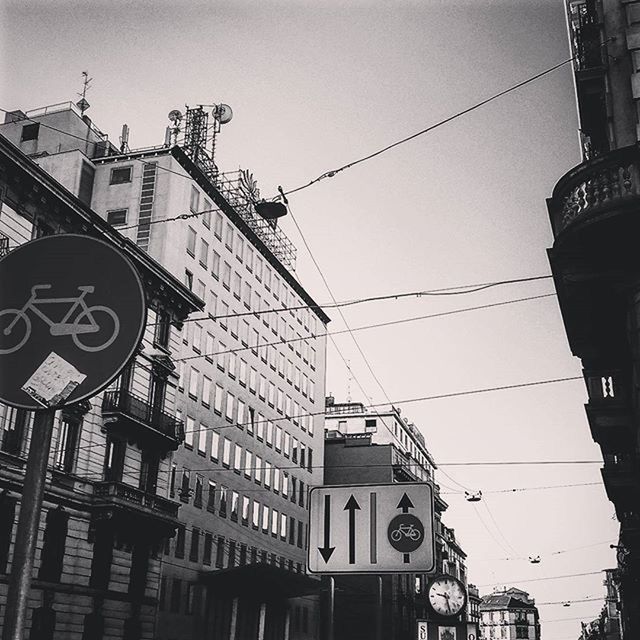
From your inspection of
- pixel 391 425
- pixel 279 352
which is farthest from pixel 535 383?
pixel 391 425

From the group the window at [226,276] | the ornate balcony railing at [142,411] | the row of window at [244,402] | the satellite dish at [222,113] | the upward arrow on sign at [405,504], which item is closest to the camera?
the upward arrow on sign at [405,504]

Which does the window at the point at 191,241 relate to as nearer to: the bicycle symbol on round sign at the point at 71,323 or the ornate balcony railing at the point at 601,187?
the ornate balcony railing at the point at 601,187

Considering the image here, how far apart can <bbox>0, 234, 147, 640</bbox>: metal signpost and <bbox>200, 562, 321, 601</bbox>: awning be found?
1652 inches

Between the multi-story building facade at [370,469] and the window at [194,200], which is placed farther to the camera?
the multi-story building facade at [370,469]

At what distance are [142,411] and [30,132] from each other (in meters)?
20.1

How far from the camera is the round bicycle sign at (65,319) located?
269cm

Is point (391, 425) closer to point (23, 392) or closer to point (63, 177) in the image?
point (63, 177)

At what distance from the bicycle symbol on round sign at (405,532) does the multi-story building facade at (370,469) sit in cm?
5582

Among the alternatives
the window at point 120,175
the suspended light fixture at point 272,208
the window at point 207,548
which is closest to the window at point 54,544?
the window at point 207,548

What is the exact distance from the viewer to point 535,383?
63.2 ft

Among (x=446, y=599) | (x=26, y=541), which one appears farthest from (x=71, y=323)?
(x=446, y=599)

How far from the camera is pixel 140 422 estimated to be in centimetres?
3575

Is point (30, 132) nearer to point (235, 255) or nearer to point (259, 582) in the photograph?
point (235, 255)

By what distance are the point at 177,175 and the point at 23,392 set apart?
4429cm
